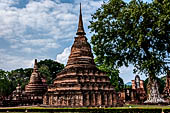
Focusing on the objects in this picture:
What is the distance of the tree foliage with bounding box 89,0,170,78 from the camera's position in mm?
29219

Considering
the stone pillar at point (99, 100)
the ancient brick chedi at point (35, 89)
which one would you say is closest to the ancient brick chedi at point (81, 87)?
the stone pillar at point (99, 100)

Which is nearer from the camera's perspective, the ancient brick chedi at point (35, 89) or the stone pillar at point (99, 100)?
the stone pillar at point (99, 100)

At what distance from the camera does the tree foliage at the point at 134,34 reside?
29219mm

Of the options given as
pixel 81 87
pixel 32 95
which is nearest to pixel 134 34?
pixel 81 87

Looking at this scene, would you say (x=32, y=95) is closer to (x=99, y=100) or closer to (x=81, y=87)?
(x=81, y=87)

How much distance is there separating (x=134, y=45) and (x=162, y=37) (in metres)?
3.97

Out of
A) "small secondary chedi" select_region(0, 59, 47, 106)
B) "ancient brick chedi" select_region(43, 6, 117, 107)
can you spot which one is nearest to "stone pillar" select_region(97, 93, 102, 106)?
"ancient brick chedi" select_region(43, 6, 117, 107)

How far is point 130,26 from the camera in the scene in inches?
1231

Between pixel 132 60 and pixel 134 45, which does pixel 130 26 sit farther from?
pixel 132 60

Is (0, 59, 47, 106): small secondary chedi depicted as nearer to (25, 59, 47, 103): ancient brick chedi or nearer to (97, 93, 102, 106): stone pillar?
(25, 59, 47, 103): ancient brick chedi

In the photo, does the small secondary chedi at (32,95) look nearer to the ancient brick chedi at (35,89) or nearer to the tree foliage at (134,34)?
the ancient brick chedi at (35,89)

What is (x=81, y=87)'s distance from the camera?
35250mm

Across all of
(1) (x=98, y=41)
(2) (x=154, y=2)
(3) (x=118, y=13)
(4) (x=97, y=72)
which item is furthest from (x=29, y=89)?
(2) (x=154, y=2)

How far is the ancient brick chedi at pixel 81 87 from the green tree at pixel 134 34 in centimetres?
389
